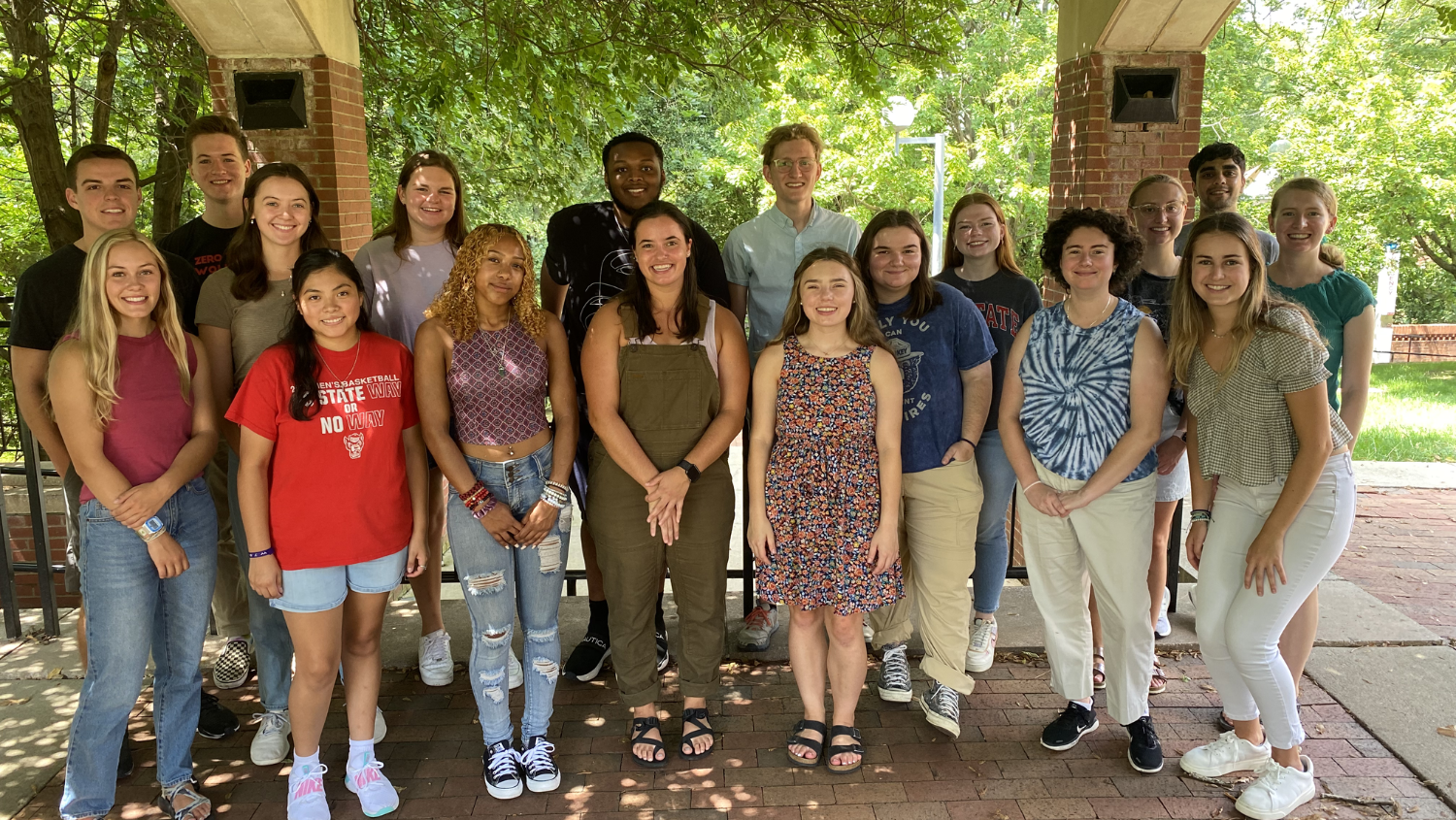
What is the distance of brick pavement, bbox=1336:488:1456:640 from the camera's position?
5.37m

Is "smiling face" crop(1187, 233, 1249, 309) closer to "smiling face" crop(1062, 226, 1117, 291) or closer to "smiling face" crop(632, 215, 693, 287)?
"smiling face" crop(1062, 226, 1117, 291)

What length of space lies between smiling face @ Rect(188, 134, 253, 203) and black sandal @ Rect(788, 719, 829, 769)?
10.1ft

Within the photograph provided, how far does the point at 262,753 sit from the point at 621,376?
196cm

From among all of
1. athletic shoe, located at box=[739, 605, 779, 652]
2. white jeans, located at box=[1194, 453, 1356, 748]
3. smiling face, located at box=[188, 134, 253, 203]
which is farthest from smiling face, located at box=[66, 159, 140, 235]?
white jeans, located at box=[1194, 453, 1356, 748]

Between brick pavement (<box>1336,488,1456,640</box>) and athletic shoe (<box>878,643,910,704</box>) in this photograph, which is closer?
athletic shoe (<box>878,643,910,704</box>)

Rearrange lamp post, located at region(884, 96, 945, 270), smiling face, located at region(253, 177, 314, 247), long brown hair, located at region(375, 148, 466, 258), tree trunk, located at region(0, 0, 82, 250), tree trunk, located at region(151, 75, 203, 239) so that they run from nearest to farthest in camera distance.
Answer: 1. smiling face, located at region(253, 177, 314, 247)
2. long brown hair, located at region(375, 148, 466, 258)
3. tree trunk, located at region(0, 0, 82, 250)
4. tree trunk, located at region(151, 75, 203, 239)
5. lamp post, located at region(884, 96, 945, 270)

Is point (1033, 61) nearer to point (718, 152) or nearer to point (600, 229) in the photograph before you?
point (718, 152)

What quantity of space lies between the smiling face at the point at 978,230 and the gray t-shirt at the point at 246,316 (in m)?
2.60

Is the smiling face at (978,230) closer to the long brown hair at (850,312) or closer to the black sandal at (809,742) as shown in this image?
the long brown hair at (850,312)

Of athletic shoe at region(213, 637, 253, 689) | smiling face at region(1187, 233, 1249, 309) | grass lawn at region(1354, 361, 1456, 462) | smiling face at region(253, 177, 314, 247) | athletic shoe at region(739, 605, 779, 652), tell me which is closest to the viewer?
smiling face at region(1187, 233, 1249, 309)

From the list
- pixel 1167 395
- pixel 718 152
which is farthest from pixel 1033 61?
pixel 1167 395

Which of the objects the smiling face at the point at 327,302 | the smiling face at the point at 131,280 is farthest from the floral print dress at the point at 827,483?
the smiling face at the point at 131,280

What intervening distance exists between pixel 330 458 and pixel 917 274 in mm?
2136

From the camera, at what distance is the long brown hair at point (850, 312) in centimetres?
335
